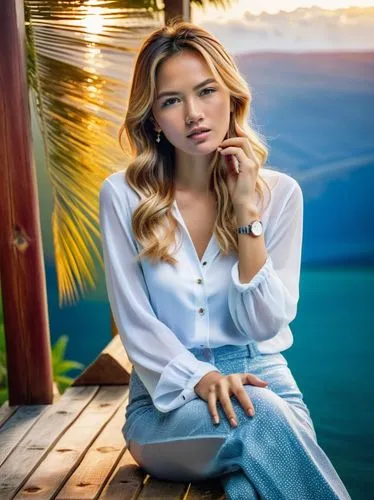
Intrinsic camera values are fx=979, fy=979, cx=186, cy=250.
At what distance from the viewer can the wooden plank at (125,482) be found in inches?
119

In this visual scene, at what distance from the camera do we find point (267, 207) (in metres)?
3.18

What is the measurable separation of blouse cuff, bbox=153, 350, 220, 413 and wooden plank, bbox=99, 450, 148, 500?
1.02 feet

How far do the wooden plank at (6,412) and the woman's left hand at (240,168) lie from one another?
1616 mm

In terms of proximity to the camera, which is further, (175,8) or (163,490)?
(175,8)

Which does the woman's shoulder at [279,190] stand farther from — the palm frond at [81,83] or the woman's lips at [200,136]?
the palm frond at [81,83]

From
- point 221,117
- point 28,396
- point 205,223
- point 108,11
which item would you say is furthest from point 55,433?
point 108,11

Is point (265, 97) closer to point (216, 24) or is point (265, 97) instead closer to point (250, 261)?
point (216, 24)

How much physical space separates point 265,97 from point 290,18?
23.0 inches

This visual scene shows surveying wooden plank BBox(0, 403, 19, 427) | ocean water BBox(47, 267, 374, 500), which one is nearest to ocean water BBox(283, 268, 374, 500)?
ocean water BBox(47, 267, 374, 500)

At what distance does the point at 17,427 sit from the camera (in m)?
3.99

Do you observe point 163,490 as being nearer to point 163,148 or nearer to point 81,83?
point 163,148

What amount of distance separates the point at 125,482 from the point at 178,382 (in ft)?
1.44

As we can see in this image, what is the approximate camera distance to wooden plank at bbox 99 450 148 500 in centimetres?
301

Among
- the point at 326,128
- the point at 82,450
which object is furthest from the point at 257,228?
the point at 326,128
